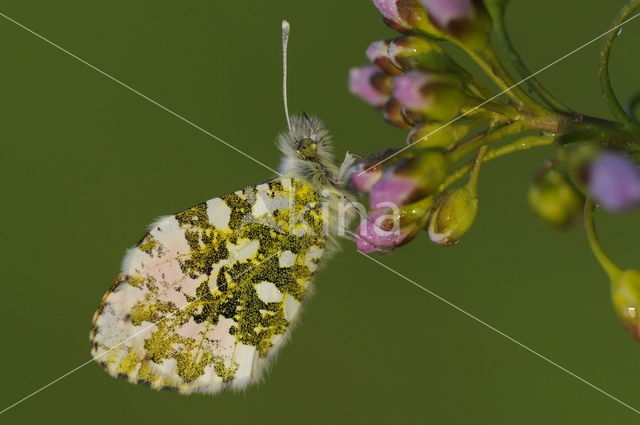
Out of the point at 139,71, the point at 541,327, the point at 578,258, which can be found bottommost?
the point at 541,327

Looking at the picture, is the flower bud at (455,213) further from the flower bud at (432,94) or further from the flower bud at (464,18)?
the flower bud at (464,18)

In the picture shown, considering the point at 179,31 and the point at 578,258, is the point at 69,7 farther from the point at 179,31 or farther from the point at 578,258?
the point at 578,258

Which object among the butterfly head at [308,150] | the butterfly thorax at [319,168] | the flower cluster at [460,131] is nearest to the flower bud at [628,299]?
the flower cluster at [460,131]

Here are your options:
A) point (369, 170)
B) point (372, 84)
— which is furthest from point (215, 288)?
point (372, 84)

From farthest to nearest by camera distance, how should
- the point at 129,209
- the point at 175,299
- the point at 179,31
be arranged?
the point at 179,31 < the point at 129,209 < the point at 175,299

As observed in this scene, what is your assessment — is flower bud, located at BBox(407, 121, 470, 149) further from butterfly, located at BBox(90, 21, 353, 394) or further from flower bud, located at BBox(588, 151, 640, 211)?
butterfly, located at BBox(90, 21, 353, 394)

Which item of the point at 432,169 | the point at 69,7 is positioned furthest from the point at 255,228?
the point at 69,7
